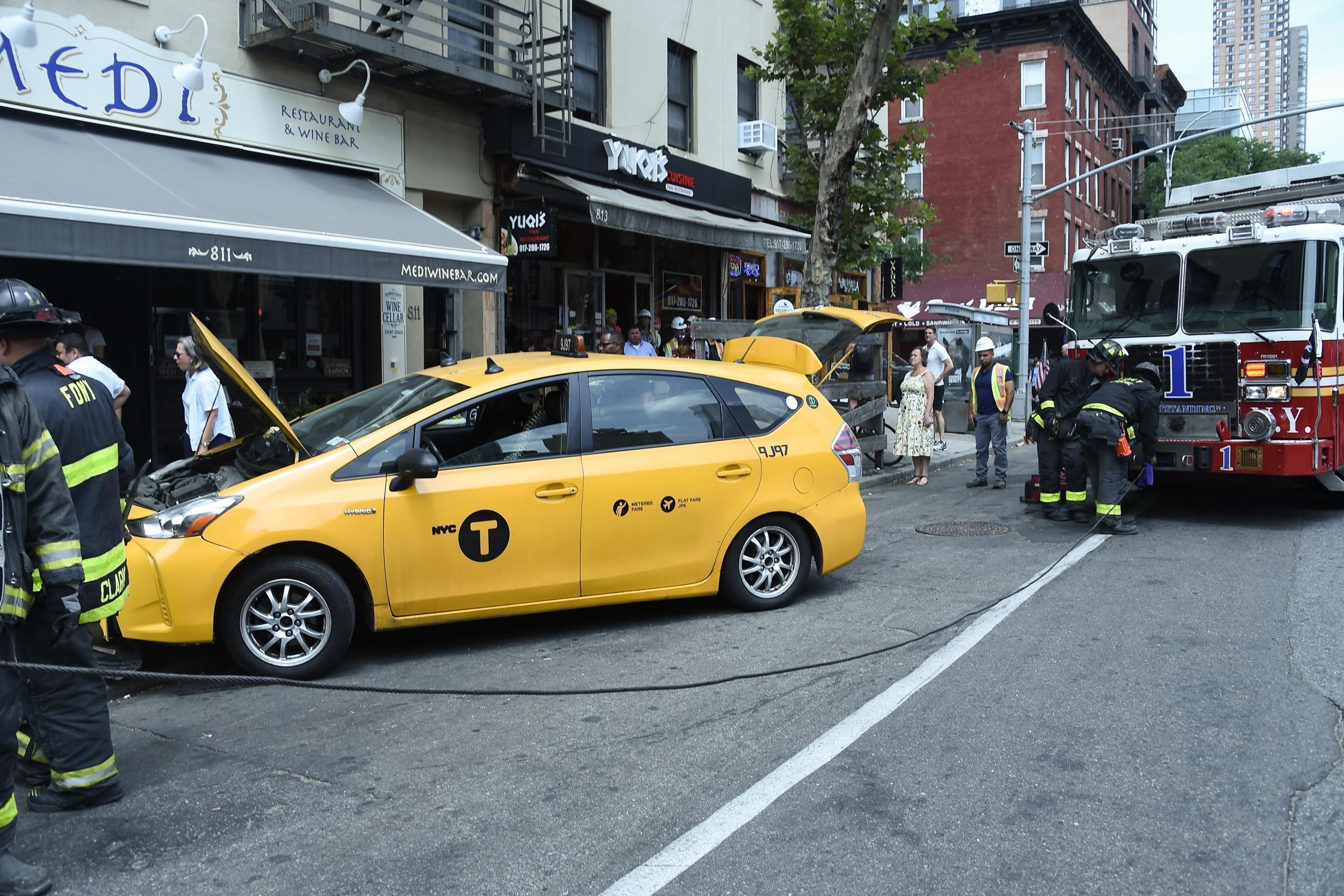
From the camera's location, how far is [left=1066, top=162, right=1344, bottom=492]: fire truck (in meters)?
9.27

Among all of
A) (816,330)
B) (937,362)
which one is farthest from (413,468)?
(937,362)

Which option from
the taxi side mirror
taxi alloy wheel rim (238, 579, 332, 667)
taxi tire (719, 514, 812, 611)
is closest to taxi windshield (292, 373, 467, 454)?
the taxi side mirror

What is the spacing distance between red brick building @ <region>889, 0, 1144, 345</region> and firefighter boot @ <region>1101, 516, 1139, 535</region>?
99.6ft

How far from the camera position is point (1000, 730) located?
457 cm

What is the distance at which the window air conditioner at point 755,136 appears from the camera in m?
19.3

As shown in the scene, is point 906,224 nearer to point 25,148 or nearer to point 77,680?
point 25,148

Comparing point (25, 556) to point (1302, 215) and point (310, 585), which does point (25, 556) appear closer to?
point (310, 585)

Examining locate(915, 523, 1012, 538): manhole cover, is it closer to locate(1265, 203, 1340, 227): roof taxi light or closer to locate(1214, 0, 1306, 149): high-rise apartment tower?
locate(1265, 203, 1340, 227): roof taxi light

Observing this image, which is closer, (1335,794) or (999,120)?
(1335,794)

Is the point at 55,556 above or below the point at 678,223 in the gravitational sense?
below

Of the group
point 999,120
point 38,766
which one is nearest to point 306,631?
point 38,766

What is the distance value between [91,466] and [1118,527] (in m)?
8.20

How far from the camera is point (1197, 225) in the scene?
Answer: 10.2 metres

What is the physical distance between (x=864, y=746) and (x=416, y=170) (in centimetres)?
1052
